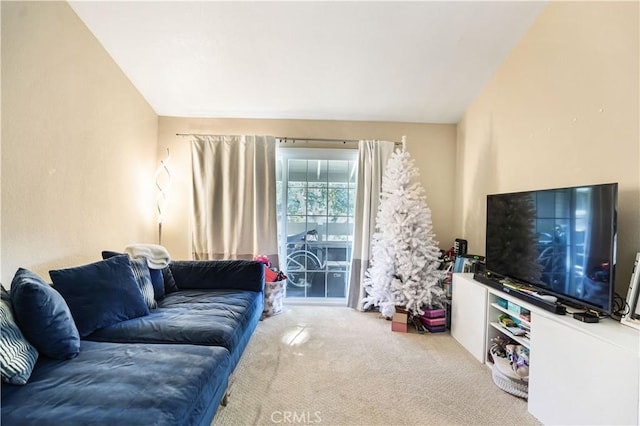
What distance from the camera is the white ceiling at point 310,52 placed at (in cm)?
221

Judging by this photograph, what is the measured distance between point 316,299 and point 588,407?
268 centimetres

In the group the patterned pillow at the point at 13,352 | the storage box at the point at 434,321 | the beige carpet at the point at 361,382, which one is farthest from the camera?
the storage box at the point at 434,321

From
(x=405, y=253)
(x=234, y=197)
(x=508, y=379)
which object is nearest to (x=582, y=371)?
(x=508, y=379)

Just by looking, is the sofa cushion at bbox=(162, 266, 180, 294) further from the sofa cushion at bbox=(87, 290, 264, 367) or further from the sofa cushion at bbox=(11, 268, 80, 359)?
the sofa cushion at bbox=(11, 268, 80, 359)

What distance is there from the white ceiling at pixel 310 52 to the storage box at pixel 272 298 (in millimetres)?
2066

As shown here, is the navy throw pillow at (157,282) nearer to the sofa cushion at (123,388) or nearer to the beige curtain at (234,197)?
the sofa cushion at (123,388)

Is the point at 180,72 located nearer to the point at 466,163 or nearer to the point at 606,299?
the point at 466,163

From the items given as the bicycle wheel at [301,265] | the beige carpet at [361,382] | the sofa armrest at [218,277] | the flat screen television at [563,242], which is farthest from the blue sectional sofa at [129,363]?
the flat screen television at [563,242]

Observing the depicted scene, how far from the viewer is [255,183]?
342 centimetres

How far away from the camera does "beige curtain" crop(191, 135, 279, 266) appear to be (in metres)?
3.42

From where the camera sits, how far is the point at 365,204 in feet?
11.3

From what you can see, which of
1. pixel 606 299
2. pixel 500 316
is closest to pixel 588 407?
pixel 606 299

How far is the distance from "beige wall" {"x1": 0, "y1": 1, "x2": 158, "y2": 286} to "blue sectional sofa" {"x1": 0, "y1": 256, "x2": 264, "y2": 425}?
21.6 inches

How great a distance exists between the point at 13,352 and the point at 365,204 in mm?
2998
